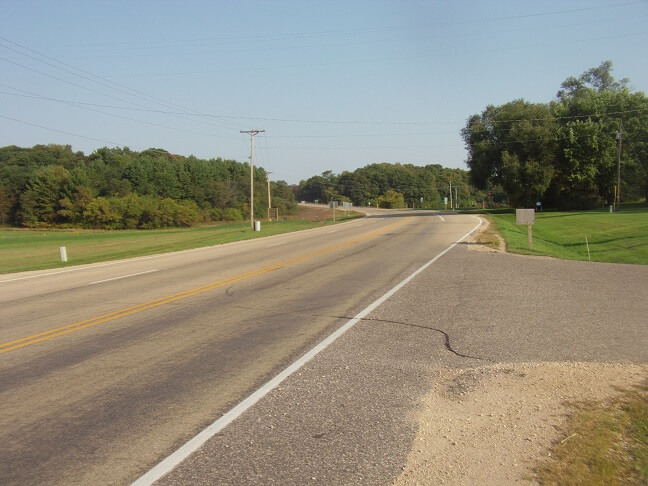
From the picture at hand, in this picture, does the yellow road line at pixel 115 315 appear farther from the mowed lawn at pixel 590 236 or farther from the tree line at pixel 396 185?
the tree line at pixel 396 185

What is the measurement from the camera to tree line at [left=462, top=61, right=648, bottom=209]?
60906 mm

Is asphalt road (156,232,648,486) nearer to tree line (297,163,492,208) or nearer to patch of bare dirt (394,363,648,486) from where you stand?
patch of bare dirt (394,363,648,486)

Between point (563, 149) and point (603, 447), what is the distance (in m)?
63.9

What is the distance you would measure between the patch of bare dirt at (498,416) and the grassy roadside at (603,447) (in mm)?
108

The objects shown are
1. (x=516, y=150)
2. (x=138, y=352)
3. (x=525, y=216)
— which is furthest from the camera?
(x=516, y=150)

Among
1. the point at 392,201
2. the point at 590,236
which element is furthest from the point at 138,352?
the point at 392,201

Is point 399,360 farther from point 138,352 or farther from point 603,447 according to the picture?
point 138,352

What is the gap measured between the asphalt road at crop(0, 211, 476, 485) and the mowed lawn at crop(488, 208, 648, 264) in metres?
11.6

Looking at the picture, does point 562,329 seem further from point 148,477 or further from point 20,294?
point 20,294

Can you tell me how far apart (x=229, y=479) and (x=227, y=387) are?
75.8 inches

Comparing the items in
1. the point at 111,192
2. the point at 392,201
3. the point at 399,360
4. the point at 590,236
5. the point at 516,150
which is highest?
the point at 516,150

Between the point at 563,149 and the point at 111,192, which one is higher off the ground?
the point at 563,149

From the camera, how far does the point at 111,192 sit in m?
110

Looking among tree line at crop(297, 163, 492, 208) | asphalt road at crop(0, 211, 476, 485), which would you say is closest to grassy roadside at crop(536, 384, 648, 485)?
asphalt road at crop(0, 211, 476, 485)
